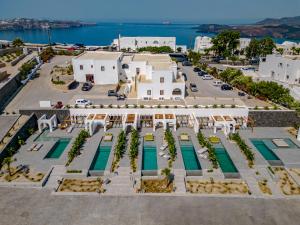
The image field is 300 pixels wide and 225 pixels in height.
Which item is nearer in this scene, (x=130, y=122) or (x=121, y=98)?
(x=130, y=122)

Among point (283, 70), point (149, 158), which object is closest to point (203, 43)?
point (283, 70)

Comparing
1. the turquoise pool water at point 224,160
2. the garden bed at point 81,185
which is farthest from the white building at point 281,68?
the garden bed at point 81,185

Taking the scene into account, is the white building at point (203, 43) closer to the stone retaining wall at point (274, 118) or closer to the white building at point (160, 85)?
the white building at point (160, 85)

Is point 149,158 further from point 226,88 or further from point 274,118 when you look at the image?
point 226,88

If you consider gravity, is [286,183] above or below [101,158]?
below

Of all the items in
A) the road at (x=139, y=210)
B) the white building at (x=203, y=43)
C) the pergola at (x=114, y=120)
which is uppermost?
the white building at (x=203, y=43)

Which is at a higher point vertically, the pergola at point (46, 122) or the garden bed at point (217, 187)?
the pergola at point (46, 122)

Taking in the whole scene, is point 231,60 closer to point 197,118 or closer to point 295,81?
point 295,81
